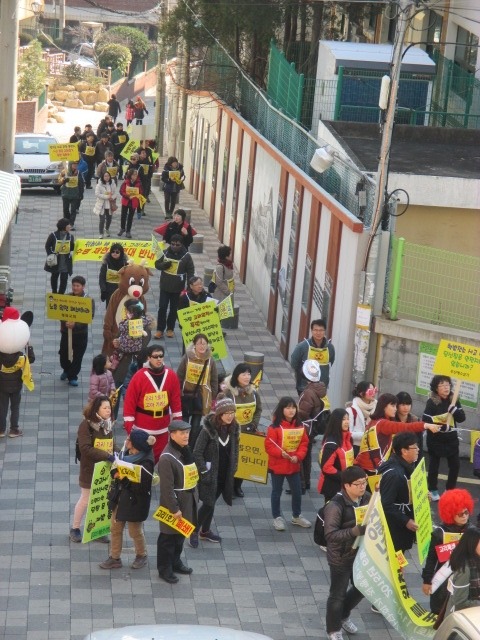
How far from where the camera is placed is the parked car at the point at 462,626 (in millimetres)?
7554

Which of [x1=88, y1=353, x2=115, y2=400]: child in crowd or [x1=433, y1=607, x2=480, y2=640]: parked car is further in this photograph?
→ [x1=88, y1=353, x2=115, y2=400]: child in crowd

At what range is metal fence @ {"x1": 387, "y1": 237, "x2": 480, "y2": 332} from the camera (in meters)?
15.6

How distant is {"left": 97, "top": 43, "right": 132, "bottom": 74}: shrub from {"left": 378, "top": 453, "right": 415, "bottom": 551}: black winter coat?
61276mm

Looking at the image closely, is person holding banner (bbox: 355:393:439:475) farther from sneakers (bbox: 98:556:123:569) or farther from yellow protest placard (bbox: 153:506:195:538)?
sneakers (bbox: 98:556:123:569)

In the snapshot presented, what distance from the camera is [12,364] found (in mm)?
14594

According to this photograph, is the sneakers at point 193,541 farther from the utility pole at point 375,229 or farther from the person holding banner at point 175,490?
the utility pole at point 375,229

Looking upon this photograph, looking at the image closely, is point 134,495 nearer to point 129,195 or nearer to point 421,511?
point 421,511

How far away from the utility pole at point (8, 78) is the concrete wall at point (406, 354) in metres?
7.32

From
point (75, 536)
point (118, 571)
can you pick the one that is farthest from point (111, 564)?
point (75, 536)

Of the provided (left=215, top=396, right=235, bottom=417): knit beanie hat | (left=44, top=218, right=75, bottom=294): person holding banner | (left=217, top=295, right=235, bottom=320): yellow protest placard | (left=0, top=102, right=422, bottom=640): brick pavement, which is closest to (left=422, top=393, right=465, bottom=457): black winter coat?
(left=0, top=102, right=422, bottom=640): brick pavement

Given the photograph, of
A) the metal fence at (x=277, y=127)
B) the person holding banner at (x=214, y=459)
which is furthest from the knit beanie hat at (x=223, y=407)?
the metal fence at (x=277, y=127)

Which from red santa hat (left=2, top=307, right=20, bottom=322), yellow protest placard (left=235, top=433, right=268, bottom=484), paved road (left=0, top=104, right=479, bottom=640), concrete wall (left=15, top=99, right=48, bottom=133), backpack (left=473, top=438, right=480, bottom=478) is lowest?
concrete wall (left=15, top=99, right=48, bottom=133)

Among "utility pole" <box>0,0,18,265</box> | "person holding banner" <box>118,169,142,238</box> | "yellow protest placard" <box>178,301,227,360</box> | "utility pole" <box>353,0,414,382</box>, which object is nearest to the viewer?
"utility pole" <box>353,0,414,382</box>

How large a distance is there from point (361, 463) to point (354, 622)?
2.24 meters
